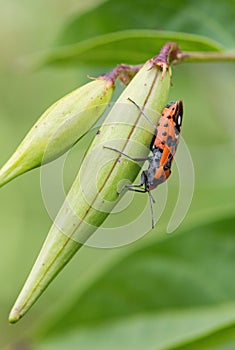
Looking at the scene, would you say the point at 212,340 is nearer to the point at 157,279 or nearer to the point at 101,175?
the point at 157,279

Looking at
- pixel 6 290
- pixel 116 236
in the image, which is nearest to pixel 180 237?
pixel 116 236

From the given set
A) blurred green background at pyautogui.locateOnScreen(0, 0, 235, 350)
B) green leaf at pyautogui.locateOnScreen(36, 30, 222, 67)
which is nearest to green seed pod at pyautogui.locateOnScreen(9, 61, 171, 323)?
blurred green background at pyautogui.locateOnScreen(0, 0, 235, 350)

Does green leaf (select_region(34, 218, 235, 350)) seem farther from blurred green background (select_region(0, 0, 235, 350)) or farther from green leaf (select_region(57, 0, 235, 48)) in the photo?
green leaf (select_region(57, 0, 235, 48))

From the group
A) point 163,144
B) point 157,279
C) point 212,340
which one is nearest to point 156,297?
point 157,279

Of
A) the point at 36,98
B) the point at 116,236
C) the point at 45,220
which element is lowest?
the point at 116,236

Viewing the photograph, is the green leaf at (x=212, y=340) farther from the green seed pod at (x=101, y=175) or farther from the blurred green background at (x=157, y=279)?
the green seed pod at (x=101, y=175)

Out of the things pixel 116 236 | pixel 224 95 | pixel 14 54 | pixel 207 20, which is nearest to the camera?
pixel 116 236

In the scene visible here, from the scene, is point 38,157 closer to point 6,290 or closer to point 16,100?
point 6,290

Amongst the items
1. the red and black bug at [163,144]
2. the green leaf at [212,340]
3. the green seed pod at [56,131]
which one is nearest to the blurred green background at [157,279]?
the green leaf at [212,340]
